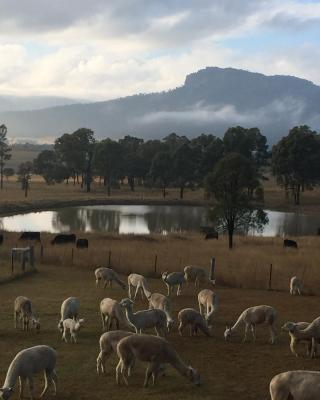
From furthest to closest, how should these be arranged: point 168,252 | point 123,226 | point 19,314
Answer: point 123,226
point 168,252
point 19,314

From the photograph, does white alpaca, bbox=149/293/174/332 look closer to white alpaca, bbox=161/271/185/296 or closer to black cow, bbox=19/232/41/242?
white alpaca, bbox=161/271/185/296

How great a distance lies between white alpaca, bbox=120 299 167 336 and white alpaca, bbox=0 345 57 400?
137 inches

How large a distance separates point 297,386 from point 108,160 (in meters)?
90.2

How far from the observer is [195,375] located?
1243cm

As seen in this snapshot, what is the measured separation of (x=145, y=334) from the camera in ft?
43.2

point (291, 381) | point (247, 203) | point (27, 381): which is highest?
point (247, 203)

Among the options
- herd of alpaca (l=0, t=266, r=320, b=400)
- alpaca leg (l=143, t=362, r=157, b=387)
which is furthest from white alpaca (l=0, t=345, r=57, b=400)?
alpaca leg (l=143, t=362, r=157, b=387)

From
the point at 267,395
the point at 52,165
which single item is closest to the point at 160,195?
the point at 52,165

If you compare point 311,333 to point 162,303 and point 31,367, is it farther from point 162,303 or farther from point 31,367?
point 31,367

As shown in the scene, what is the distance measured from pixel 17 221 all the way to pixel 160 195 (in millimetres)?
38200

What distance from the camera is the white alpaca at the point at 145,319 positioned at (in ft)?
50.5

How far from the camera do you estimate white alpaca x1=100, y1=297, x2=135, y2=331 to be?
16438mm

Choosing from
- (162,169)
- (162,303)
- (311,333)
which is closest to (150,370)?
Result: (311,333)

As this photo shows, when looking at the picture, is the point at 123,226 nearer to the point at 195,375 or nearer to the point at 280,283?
the point at 280,283
